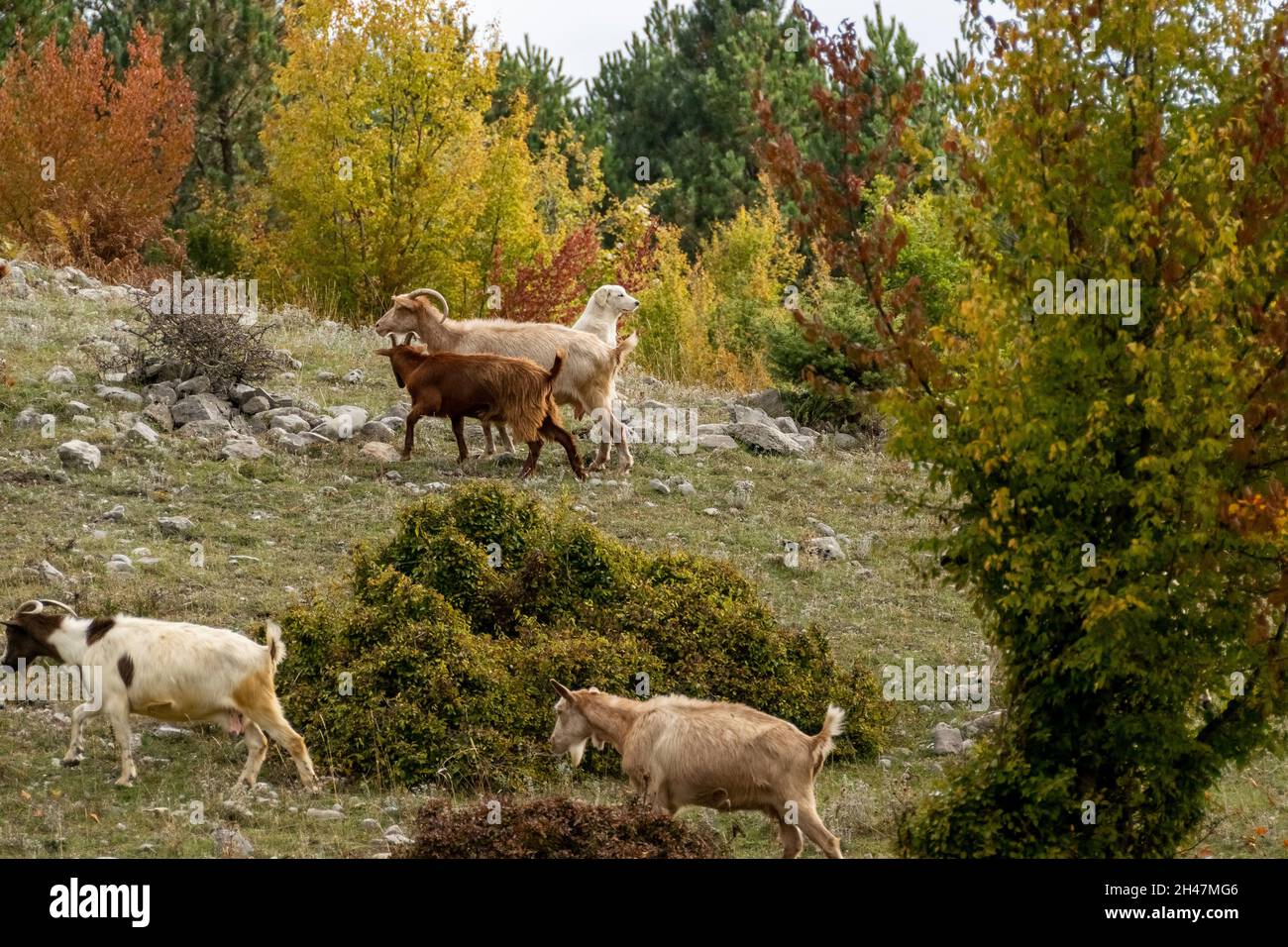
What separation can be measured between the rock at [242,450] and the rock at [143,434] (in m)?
0.63

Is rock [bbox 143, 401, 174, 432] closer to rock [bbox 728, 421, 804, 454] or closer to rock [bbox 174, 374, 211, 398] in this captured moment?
rock [bbox 174, 374, 211, 398]

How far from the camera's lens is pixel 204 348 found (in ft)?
58.4

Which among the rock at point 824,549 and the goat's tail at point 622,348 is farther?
the goat's tail at point 622,348

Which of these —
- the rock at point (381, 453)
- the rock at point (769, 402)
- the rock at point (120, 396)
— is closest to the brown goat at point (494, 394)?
the rock at point (381, 453)

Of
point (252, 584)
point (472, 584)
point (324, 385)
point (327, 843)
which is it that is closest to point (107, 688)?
point (327, 843)

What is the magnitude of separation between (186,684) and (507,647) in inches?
85.7

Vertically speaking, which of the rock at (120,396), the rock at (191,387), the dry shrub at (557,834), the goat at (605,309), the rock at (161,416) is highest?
the goat at (605,309)

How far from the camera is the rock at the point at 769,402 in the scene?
2095cm

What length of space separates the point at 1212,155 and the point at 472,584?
5.58 meters

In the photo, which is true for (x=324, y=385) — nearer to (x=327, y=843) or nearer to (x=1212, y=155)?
(x=327, y=843)

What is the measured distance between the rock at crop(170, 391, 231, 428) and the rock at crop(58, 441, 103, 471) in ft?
4.94

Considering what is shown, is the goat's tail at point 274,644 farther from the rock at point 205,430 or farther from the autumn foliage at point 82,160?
the autumn foliage at point 82,160

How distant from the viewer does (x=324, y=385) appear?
19.1 metres

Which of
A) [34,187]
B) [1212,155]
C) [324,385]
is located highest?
[34,187]
